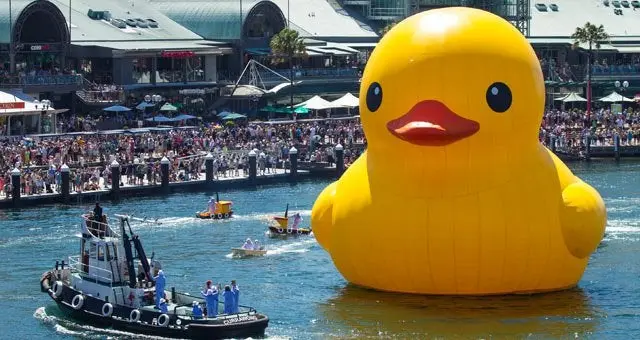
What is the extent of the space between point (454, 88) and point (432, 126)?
125 centimetres

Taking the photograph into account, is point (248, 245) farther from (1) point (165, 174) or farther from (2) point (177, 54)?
(2) point (177, 54)

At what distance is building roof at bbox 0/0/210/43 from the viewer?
316ft

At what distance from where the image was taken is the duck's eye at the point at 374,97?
47656 mm

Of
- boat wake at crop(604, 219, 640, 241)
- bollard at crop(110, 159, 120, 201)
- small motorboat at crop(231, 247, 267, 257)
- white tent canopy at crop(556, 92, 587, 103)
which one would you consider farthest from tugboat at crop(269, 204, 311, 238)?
white tent canopy at crop(556, 92, 587, 103)

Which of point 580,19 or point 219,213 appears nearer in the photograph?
point 219,213

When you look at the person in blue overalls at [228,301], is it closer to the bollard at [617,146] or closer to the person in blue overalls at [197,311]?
the person in blue overalls at [197,311]

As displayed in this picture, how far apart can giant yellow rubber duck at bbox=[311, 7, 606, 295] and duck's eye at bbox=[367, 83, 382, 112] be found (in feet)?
0.09

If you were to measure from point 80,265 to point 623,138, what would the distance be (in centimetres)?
5428

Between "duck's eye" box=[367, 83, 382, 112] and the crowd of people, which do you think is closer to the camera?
"duck's eye" box=[367, 83, 382, 112]

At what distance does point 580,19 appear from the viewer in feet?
428

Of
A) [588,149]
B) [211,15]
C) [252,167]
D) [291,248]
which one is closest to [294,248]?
[291,248]

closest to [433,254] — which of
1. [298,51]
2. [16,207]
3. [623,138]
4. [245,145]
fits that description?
[16,207]

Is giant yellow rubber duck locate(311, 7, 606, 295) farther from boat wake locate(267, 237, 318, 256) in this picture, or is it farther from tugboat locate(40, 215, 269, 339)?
boat wake locate(267, 237, 318, 256)

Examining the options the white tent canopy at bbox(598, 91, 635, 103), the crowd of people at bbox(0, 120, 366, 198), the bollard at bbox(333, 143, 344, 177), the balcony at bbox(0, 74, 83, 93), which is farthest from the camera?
the white tent canopy at bbox(598, 91, 635, 103)
